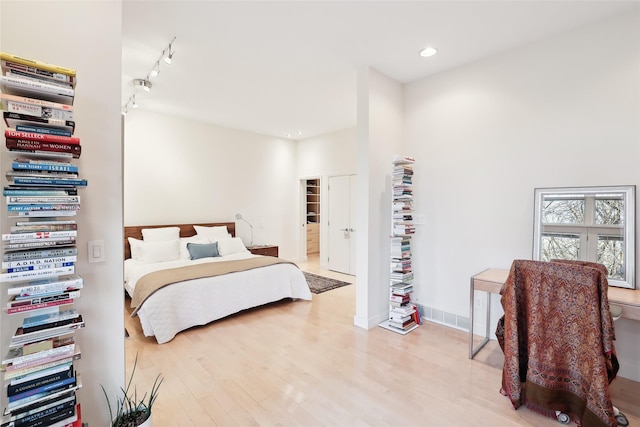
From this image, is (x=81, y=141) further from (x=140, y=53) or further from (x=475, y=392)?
(x=475, y=392)

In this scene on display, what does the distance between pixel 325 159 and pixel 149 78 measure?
3.51 metres

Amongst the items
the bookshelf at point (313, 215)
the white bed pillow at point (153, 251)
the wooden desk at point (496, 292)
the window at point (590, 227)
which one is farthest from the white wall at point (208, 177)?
the window at point (590, 227)

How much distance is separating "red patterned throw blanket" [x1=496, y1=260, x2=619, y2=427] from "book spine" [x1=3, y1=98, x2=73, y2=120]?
8.73 ft

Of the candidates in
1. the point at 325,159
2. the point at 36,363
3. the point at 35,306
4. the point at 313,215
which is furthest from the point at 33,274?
the point at 313,215

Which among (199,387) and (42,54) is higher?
(42,54)

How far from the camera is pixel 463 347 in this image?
9.21 ft

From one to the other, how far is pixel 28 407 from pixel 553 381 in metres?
2.70

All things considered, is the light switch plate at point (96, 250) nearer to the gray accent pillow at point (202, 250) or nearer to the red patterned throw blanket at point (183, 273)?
the red patterned throw blanket at point (183, 273)

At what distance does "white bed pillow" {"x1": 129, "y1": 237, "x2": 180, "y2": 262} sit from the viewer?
4.20m

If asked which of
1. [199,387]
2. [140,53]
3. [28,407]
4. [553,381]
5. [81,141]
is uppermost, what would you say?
[140,53]

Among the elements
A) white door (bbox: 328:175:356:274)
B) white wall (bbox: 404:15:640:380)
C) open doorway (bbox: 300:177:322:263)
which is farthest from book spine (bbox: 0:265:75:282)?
open doorway (bbox: 300:177:322:263)

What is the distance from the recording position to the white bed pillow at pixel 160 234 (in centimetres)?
451

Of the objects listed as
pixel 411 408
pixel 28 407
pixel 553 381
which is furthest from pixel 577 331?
pixel 28 407

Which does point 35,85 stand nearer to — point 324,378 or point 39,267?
point 39,267
